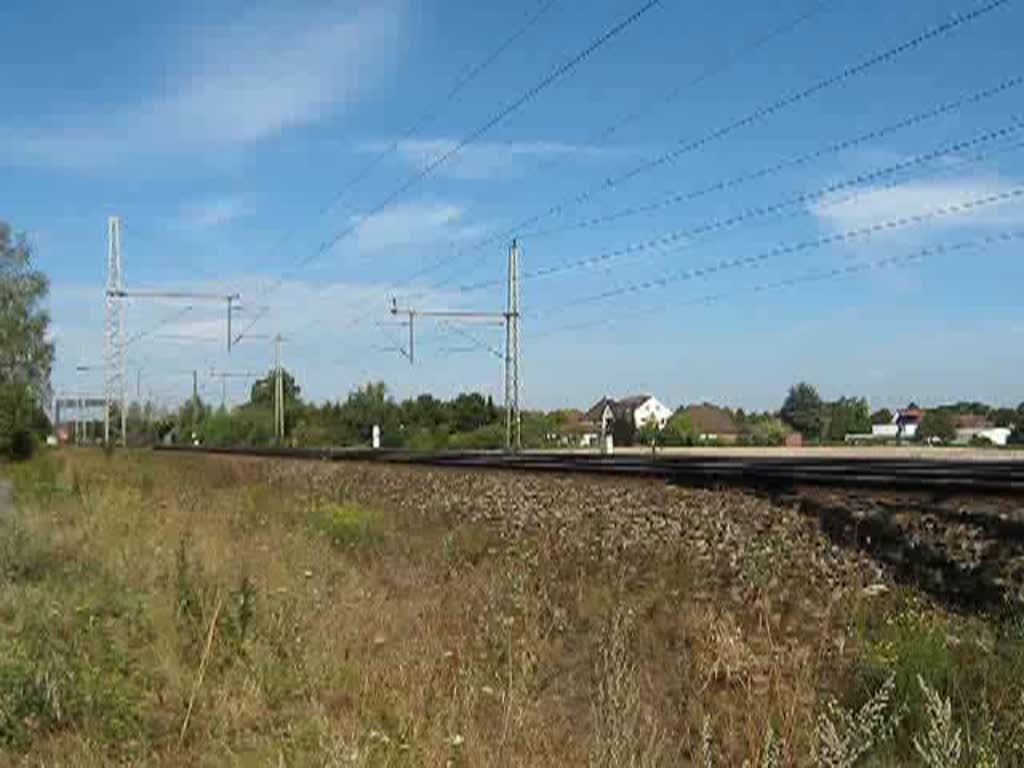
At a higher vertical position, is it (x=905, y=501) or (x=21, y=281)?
(x=21, y=281)

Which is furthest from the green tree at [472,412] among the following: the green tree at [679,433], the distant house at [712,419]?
the distant house at [712,419]

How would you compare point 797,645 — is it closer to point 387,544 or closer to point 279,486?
point 387,544

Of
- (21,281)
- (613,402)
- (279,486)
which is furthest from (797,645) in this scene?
(613,402)

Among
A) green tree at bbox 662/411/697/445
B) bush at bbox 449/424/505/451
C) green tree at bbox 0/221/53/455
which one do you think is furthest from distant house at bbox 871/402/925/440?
green tree at bbox 0/221/53/455

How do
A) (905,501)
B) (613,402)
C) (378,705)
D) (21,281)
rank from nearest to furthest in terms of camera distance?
(378,705) → (905,501) → (21,281) → (613,402)

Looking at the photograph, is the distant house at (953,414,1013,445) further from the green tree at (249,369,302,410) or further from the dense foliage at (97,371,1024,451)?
the green tree at (249,369,302,410)

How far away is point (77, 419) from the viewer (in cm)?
15038

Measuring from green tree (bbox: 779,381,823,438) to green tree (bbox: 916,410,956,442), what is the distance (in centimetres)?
4006

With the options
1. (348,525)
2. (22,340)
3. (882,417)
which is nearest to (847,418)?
(882,417)

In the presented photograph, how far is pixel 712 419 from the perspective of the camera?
152875 mm

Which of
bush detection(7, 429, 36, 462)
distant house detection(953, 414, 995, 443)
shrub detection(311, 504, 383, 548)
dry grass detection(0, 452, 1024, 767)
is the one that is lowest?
dry grass detection(0, 452, 1024, 767)

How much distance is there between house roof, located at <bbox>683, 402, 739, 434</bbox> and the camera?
477 feet

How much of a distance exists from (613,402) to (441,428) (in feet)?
198

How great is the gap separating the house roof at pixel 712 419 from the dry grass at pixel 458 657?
431 feet
